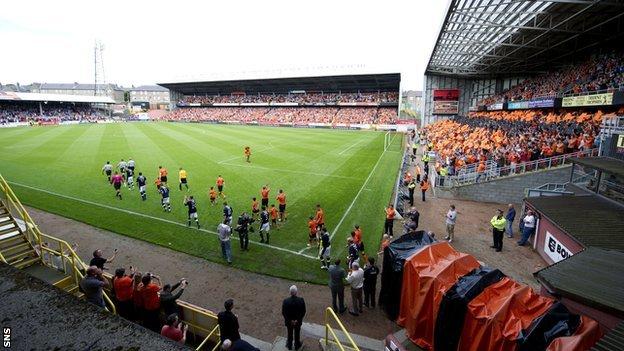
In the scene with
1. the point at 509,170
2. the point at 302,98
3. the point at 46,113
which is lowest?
the point at 509,170

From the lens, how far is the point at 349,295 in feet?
31.1

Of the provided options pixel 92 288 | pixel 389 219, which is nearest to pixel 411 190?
pixel 389 219

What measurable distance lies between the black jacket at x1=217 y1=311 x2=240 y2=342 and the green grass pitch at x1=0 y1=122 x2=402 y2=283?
4145mm

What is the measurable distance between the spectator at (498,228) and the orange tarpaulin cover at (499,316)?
6373 mm

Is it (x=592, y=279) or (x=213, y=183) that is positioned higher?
(x=592, y=279)

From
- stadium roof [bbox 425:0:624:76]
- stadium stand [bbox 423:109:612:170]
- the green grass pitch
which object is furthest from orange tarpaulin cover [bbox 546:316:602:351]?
stadium roof [bbox 425:0:624:76]

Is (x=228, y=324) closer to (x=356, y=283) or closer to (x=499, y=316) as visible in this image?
(x=356, y=283)

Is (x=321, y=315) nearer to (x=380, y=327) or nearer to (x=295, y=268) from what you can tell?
(x=380, y=327)

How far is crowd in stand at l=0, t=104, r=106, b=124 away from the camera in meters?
62.2

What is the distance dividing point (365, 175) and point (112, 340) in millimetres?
21098

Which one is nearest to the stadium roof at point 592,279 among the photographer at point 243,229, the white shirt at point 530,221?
the white shirt at point 530,221

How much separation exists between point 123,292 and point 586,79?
33.3 meters

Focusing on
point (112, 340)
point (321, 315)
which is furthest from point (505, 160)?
point (112, 340)

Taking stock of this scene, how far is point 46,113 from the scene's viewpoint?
70125 millimetres
